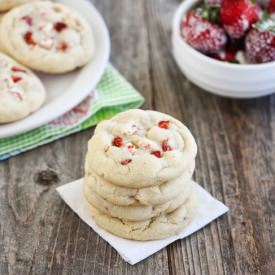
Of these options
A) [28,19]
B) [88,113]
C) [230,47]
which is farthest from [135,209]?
[28,19]

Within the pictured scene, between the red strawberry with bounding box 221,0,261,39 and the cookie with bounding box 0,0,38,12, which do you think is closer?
the red strawberry with bounding box 221,0,261,39

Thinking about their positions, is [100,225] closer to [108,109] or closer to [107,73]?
[108,109]

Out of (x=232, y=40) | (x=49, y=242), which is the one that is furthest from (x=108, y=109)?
(x=49, y=242)

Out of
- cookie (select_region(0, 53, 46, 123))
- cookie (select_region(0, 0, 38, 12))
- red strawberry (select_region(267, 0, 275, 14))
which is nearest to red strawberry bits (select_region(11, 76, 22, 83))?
cookie (select_region(0, 53, 46, 123))

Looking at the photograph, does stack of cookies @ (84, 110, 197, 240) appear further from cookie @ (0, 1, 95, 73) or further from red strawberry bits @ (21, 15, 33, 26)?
red strawberry bits @ (21, 15, 33, 26)

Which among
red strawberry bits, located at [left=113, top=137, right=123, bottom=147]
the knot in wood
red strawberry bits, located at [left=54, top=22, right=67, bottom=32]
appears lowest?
the knot in wood

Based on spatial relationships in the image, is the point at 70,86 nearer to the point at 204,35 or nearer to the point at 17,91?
the point at 17,91
